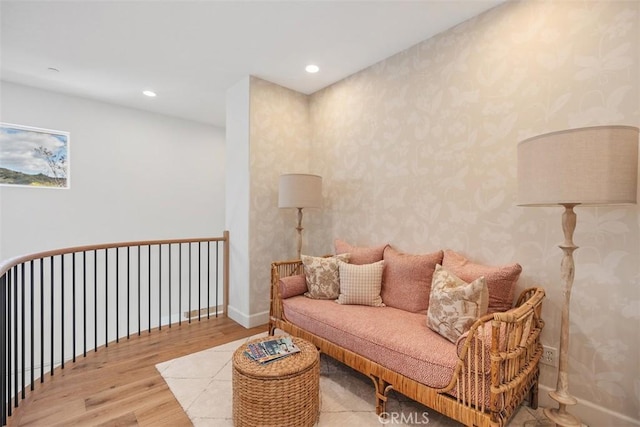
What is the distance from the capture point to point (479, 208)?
222 centimetres

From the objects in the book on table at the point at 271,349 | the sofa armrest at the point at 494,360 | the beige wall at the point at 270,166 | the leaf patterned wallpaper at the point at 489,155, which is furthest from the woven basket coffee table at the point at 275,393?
the beige wall at the point at 270,166

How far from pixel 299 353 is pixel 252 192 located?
1.93 meters

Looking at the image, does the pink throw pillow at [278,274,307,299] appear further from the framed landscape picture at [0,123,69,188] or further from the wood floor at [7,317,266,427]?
the framed landscape picture at [0,123,69,188]

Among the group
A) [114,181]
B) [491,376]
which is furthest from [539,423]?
[114,181]

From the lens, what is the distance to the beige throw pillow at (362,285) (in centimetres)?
245

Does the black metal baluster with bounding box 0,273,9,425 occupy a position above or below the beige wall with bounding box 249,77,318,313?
below

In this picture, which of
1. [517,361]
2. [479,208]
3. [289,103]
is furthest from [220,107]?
[517,361]

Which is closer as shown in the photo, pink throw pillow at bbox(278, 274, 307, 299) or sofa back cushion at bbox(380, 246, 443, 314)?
sofa back cushion at bbox(380, 246, 443, 314)

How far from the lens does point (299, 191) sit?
3.01 meters

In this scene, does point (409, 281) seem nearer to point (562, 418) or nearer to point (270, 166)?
point (562, 418)

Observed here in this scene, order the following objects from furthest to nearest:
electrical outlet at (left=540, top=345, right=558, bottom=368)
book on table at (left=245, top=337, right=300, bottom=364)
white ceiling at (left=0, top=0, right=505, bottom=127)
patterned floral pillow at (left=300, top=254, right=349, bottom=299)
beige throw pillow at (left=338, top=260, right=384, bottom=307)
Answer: patterned floral pillow at (left=300, top=254, right=349, bottom=299), beige throw pillow at (left=338, top=260, right=384, bottom=307), white ceiling at (left=0, top=0, right=505, bottom=127), electrical outlet at (left=540, top=345, right=558, bottom=368), book on table at (left=245, top=337, right=300, bottom=364)

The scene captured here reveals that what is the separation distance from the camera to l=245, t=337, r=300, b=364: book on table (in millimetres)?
1772

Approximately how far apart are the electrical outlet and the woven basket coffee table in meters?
1.44

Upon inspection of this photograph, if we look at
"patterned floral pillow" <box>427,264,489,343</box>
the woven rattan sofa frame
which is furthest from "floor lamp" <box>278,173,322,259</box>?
the woven rattan sofa frame
